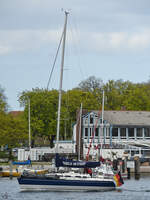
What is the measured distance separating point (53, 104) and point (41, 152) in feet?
65.2

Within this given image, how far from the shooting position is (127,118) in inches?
4008

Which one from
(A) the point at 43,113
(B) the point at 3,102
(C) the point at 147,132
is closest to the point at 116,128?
(C) the point at 147,132

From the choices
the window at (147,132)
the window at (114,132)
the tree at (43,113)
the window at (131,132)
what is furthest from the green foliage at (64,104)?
the window at (147,132)

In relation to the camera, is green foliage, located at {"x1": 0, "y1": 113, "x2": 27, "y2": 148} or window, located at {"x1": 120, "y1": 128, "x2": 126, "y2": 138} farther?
window, located at {"x1": 120, "y1": 128, "x2": 126, "y2": 138}

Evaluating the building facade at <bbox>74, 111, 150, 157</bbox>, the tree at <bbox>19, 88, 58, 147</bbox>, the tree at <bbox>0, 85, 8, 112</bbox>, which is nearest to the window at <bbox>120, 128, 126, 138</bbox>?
the building facade at <bbox>74, 111, 150, 157</bbox>

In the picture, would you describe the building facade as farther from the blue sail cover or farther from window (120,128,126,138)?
the blue sail cover

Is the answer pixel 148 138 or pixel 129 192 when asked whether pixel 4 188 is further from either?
pixel 148 138

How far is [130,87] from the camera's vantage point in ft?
441

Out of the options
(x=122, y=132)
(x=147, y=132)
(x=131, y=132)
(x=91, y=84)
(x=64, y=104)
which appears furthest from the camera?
(x=91, y=84)

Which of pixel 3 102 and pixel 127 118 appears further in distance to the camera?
pixel 3 102

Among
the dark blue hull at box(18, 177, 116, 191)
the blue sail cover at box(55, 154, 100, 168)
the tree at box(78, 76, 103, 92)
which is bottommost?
the dark blue hull at box(18, 177, 116, 191)

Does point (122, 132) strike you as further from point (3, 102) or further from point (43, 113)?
point (3, 102)

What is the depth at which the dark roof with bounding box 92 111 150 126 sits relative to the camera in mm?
100375

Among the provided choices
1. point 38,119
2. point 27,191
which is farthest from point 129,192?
point 38,119
